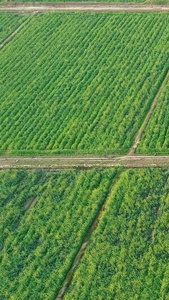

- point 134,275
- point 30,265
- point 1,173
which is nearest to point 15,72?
point 1,173

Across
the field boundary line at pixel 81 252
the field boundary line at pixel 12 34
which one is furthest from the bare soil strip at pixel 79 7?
the field boundary line at pixel 81 252

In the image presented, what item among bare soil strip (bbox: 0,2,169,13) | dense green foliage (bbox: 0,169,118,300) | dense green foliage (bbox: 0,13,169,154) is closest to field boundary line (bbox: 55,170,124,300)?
dense green foliage (bbox: 0,169,118,300)

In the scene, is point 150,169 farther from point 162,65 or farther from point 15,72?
point 15,72

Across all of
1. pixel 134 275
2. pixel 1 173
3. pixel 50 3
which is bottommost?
pixel 134 275

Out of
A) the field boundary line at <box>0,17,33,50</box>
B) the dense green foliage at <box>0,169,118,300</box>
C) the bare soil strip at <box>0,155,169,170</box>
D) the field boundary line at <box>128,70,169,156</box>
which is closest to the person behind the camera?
the dense green foliage at <box>0,169,118,300</box>

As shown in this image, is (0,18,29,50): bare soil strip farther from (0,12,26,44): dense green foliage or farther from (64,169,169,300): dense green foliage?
(64,169,169,300): dense green foliage

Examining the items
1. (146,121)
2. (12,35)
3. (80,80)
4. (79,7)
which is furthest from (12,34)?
(146,121)
